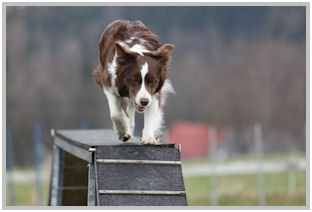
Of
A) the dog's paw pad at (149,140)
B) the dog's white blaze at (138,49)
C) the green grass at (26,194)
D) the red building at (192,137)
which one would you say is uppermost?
the red building at (192,137)

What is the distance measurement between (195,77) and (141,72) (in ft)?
57.8

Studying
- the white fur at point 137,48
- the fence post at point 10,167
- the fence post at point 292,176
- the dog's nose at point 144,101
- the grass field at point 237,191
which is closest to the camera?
the dog's nose at point 144,101

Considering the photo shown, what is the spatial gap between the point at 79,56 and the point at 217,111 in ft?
20.5

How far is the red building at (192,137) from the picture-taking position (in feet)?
61.3

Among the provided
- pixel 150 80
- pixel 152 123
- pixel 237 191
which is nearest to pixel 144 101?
pixel 150 80

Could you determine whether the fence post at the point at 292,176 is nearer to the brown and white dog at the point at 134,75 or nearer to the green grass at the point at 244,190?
the green grass at the point at 244,190

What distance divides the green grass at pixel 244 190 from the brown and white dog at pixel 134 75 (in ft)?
22.1

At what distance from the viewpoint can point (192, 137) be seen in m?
19.3

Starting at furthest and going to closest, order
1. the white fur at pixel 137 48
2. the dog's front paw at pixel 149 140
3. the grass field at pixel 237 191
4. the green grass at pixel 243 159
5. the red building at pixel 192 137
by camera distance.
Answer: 1. the red building at pixel 192 137
2. the green grass at pixel 243 159
3. the grass field at pixel 237 191
4. the dog's front paw at pixel 149 140
5. the white fur at pixel 137 48

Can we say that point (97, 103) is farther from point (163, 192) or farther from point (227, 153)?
point (163, 192)

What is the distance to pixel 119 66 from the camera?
5.11 meters

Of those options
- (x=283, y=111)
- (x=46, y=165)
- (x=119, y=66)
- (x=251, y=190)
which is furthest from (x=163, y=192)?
(x=283, y=111)

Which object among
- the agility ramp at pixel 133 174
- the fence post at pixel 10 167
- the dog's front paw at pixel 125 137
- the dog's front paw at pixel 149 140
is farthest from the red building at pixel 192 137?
the agility ramp at pixel 133 174

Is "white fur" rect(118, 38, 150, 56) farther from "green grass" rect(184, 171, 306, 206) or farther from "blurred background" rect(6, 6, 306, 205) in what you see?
"blurred background" rect(6, 6, 306, 205)
